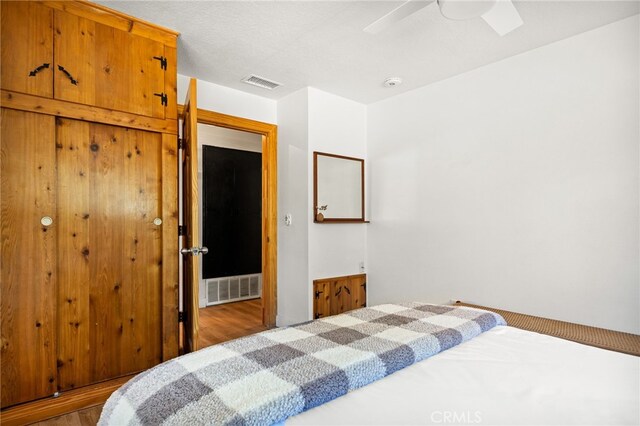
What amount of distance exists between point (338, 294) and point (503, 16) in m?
2.61

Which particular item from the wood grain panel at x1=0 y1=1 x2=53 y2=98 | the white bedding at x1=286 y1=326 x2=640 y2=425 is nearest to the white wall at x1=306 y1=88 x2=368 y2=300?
the wood grain panel at x1=0 y1=1 x2=53 y2=98

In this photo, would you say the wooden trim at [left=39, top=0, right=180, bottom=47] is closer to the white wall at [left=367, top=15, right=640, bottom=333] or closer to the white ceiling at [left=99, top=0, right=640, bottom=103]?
the white ceiling at [left=99, top=0, right=640, bottom=103]

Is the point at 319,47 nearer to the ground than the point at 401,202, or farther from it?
farther from it

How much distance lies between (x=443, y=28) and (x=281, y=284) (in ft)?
8.63

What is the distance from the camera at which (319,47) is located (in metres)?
2.57

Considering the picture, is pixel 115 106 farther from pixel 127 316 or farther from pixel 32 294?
pixel 127 316

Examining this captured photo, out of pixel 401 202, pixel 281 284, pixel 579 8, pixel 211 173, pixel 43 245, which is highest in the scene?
pixel 579 8

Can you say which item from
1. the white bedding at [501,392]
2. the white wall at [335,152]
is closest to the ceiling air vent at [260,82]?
the white wall at [335,152]

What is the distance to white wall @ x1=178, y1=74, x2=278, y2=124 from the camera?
3.13 metres

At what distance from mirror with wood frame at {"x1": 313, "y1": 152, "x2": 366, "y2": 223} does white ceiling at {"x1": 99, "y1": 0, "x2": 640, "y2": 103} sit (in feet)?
2.48

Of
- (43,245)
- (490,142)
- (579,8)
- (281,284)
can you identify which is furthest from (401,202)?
(43,245)

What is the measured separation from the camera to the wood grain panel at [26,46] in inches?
71.2

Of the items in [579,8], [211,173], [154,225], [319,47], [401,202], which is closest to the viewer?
[579,8]

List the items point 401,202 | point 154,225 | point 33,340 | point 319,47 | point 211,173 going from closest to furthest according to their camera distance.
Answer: point 33,340 < point 154,225 < point 319,47 < point 401,202 < point 211,173
